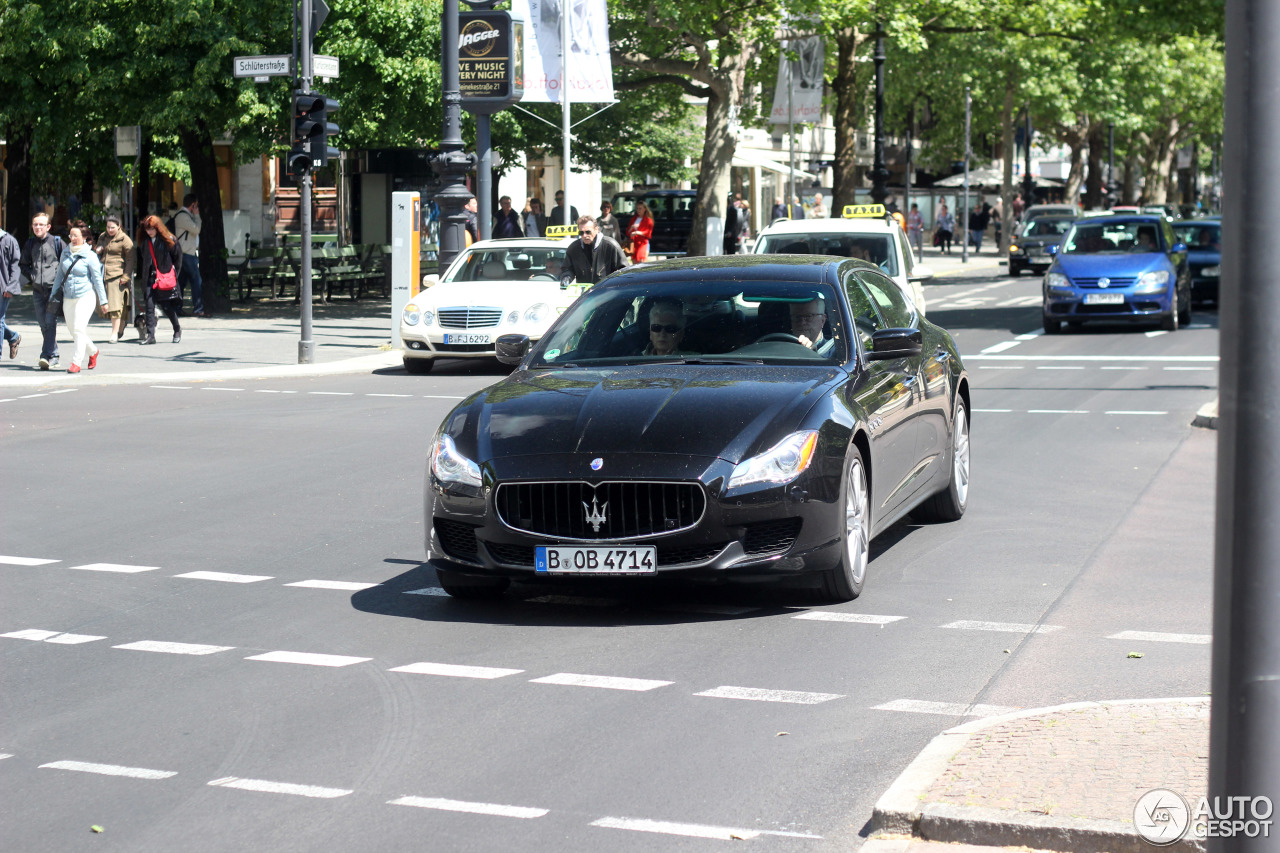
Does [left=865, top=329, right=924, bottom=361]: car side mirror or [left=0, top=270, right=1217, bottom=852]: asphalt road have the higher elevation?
[left=865, top=329, right=924, bottom=361]: car side mirror

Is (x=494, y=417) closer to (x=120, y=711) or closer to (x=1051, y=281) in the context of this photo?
(x=120, y=711)

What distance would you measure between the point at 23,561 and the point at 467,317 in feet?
39.1

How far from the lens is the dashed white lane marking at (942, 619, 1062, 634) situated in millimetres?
7324

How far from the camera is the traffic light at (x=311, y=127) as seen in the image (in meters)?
21.4

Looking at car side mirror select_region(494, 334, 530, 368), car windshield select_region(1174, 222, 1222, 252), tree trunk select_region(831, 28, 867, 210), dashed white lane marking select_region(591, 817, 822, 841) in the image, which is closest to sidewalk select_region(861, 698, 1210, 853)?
dashed white lane marking select_region(591, 817, 822, 841)

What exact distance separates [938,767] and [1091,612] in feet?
9.40

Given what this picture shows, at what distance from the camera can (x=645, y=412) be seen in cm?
758

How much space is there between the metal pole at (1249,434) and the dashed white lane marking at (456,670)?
3.57 metres

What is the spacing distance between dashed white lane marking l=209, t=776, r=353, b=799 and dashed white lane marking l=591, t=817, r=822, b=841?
817 millimetres

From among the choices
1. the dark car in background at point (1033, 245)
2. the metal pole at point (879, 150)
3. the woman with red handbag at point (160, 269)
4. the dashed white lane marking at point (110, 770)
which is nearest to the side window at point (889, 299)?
the dashed white lane marking at point (110, 770)

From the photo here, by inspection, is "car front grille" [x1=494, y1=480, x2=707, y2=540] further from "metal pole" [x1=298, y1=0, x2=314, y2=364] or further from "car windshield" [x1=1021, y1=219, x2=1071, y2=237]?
"car windshield" [x1=1021, y1=219, x2=1071, y2=237]

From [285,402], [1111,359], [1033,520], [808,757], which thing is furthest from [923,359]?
[1111,359]

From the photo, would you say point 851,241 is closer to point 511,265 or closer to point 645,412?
point 511,265

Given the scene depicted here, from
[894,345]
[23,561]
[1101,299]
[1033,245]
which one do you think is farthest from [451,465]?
[1033,245]
